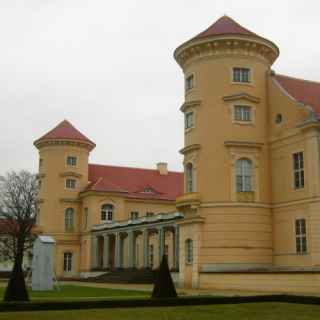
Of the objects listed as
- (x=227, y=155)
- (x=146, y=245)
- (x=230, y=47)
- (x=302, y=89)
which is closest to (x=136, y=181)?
(x=146, y=245)

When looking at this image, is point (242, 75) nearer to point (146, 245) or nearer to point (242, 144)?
point (242, 144)

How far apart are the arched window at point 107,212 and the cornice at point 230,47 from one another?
3204 centimetres

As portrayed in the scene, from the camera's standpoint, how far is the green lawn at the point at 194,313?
17094 mm

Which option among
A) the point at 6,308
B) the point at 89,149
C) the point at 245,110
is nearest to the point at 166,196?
the point at 89,149

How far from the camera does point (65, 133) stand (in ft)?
227

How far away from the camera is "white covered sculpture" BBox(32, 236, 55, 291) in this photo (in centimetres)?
3797

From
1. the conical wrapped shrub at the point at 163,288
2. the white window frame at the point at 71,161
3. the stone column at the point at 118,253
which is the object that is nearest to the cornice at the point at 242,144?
the conical wrapped shrub at the point at 163,288

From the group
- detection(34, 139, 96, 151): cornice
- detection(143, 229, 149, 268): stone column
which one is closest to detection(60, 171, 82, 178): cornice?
detection(34, 139, 96, 151): cornice

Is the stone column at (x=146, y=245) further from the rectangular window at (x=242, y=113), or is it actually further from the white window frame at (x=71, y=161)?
Result: the rectangular window at (x=242, y=113)

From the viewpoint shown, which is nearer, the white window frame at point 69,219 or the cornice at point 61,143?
the cornice at point 61,143

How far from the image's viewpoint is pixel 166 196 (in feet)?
243

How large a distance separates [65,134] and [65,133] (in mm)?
342

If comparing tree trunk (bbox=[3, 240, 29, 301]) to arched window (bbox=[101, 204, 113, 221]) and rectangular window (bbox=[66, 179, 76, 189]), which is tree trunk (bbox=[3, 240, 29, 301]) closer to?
arched window (bbox=[101, 204, 113, 221])

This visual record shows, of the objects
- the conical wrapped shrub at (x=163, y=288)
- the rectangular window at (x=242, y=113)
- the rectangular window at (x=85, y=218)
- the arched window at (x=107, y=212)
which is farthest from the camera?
the rectangular window at (x=85, y=218)
